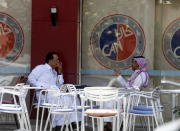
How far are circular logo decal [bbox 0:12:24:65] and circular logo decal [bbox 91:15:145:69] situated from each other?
4.84ft

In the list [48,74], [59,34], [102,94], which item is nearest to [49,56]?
[48,74]

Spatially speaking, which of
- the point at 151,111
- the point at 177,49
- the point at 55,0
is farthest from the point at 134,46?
the point at 151,111

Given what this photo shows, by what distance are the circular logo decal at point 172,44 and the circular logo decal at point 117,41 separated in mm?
444

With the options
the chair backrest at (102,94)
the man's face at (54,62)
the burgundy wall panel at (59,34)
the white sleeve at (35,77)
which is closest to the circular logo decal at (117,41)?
the burgundy wall panel at (59,34)

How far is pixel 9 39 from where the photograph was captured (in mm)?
8758

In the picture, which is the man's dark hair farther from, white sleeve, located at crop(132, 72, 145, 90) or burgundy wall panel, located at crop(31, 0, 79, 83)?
white sleeve, located at crop(132, 72, 145, 90)

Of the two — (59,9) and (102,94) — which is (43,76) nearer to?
(59,9)

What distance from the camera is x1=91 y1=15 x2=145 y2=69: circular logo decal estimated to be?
8555 mm

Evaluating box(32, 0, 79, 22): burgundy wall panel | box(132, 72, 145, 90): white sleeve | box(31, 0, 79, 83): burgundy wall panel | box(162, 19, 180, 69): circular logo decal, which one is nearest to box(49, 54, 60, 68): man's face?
box(31, 0, 79, 83): burgundy wall panel

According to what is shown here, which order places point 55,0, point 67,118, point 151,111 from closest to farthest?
1. point 151,111
2. point 67,118
3. point 55,0

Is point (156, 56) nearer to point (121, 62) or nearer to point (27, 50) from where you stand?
point (121, 62)

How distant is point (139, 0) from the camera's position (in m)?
8.62

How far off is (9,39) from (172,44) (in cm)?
321

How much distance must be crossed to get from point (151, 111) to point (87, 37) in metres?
3.21
